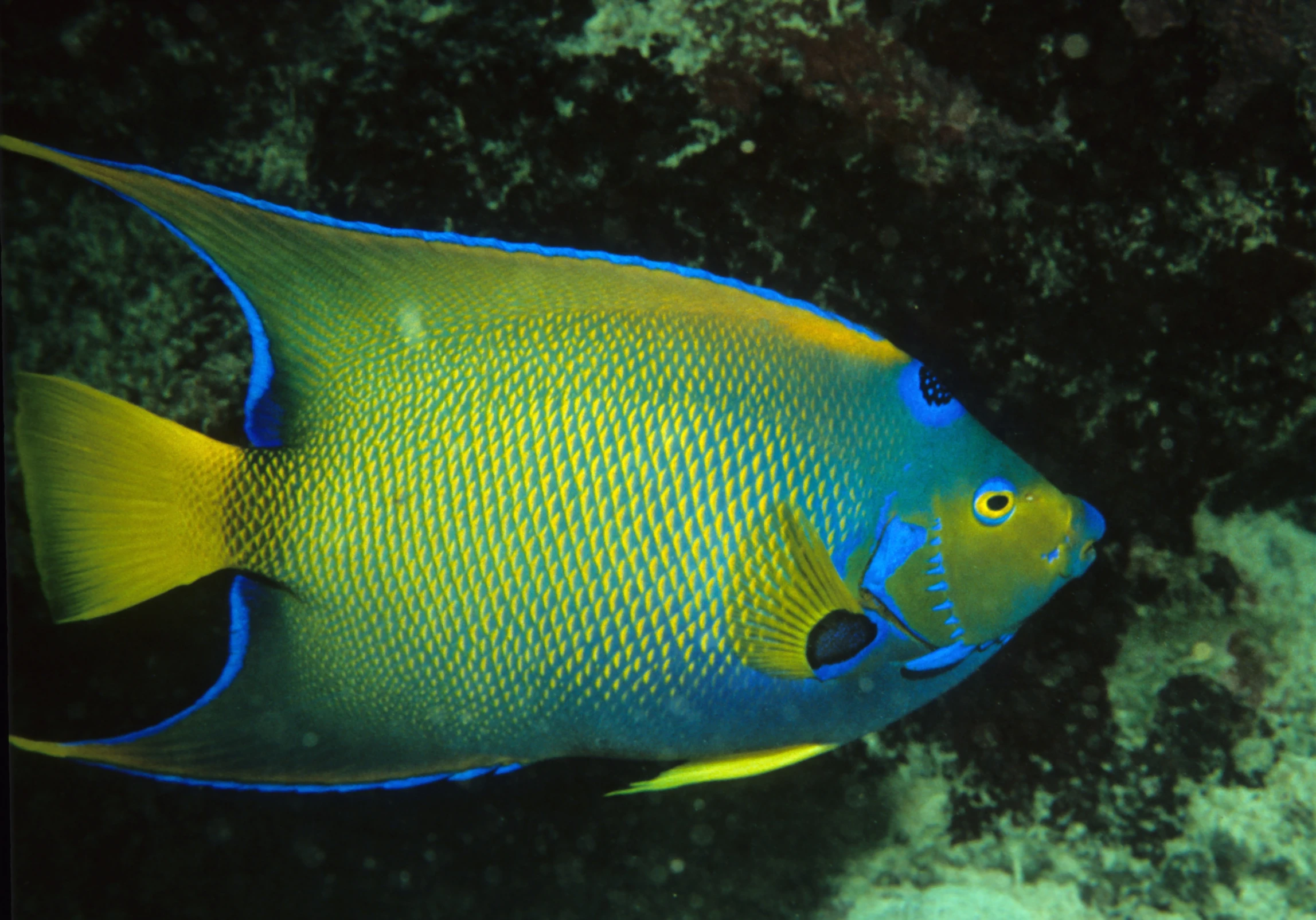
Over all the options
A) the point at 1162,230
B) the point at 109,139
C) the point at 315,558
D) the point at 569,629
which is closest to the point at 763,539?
the point at 569,629

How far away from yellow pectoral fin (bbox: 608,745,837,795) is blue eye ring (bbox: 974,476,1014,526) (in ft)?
1.38

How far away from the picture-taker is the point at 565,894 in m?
1.83

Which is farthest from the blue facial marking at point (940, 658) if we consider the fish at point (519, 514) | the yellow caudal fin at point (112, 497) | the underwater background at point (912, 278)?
the yellow caudal fin at point (112, 497)

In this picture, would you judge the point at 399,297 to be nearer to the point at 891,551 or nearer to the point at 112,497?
the point at 112,497

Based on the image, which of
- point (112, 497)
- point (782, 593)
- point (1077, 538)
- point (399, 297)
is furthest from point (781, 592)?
point (112, 497)

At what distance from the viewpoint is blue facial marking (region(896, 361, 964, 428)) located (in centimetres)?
102

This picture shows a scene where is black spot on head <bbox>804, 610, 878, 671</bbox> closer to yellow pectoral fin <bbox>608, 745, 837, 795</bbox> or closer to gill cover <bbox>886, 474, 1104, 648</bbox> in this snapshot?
gill cover <bbox>886, 474, 1104, 648</bbox>

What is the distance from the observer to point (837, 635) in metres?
1.02

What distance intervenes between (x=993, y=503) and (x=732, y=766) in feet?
1.80

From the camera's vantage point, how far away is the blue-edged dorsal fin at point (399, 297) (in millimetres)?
1007

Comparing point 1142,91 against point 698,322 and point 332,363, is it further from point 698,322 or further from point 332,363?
point 332,363

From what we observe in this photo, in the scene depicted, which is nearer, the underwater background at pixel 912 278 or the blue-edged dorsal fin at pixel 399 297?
the blue-edged dorsal fin at pixel 399 297

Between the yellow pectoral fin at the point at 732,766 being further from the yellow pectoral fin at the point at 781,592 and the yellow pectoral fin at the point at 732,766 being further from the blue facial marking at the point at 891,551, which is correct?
the blue facial marking at the point at 891,551

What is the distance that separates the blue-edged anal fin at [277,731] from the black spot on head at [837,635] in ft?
1.68
